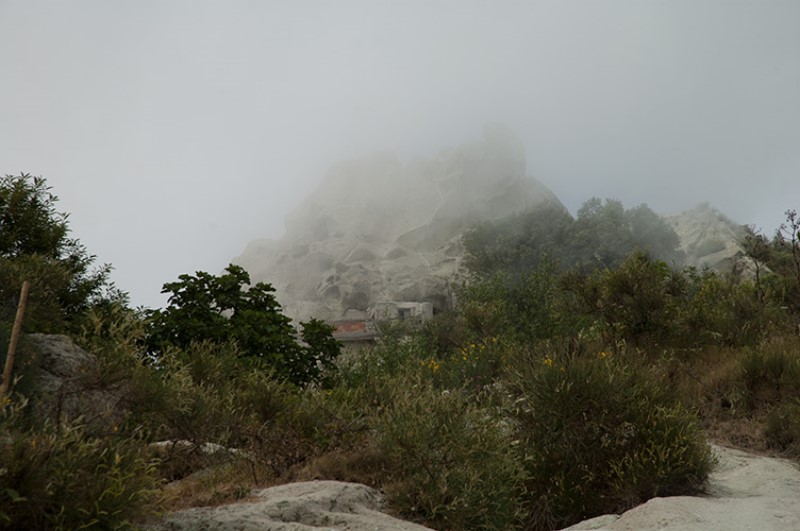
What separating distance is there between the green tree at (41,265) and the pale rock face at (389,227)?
3535 centimetres

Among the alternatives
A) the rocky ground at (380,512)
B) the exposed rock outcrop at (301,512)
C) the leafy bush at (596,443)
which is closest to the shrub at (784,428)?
the rocky ground at (380,512)

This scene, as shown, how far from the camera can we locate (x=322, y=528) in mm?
4688

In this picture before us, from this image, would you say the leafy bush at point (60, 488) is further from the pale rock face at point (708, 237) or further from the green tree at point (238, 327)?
the pale rock face at point (708, 237)

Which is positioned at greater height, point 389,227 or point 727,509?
point 389,227

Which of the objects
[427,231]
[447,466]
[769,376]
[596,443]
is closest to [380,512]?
[447,466]

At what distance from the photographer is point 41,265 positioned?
1124 cm

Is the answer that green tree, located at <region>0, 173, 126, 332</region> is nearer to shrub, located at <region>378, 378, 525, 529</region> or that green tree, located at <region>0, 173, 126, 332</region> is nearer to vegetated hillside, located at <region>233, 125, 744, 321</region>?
shrub, located at <region>378, 378, 525, 529</region>

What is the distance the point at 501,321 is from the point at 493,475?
1429cm

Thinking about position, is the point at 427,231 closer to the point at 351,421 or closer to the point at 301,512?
the point at 351,421

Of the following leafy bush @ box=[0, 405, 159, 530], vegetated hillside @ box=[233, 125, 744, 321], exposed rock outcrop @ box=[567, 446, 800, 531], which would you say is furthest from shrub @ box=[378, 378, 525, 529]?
vegetated hillside @ box=[233, 125, 744, 321]

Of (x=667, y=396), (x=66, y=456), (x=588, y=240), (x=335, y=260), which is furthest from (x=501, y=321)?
(x=335, y=260)

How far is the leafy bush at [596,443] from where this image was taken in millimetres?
7055

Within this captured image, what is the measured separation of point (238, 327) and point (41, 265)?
4.57m

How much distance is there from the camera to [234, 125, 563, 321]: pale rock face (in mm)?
51969
